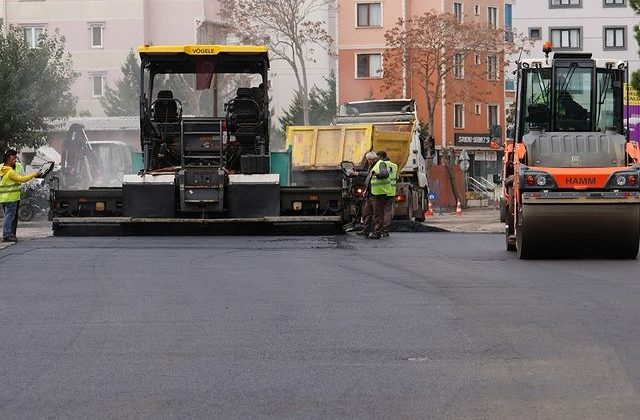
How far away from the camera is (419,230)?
28984 mm

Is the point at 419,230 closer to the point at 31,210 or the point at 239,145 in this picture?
the point at 239,145

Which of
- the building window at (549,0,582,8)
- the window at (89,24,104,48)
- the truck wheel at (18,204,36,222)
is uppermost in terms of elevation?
the building window at (549,0,582,8)

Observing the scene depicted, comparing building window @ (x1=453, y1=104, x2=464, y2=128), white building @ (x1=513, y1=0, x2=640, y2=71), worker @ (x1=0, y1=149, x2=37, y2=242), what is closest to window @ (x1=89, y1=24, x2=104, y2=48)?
building window @ (x1=453, y1=104, x2=464, y2=128)

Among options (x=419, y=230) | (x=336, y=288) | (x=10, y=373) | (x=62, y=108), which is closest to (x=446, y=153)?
(x=62, y=108)

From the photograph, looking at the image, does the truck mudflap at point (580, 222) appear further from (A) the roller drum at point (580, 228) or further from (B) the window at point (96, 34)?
(B) the window at point (96, 34)

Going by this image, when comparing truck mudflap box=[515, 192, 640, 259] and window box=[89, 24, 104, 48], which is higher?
window box=[89, 24, 104, 48]

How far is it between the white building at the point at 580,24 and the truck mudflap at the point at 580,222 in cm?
7182

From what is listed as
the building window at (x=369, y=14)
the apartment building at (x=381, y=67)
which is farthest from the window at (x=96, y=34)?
the building window at (x=369, y=14)

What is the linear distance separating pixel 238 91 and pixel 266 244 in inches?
136

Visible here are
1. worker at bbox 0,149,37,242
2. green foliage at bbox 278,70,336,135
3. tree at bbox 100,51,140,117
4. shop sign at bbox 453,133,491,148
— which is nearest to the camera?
worker at bbox 0,149,37,242

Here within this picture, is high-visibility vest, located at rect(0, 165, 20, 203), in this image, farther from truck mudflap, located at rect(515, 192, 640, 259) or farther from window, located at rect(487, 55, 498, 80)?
window, located at rect(487, 55, 498, 80)

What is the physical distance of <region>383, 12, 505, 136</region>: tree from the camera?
63.6m

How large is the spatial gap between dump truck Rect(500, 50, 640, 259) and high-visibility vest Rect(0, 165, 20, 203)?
9308 mm

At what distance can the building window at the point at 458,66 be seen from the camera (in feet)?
213
